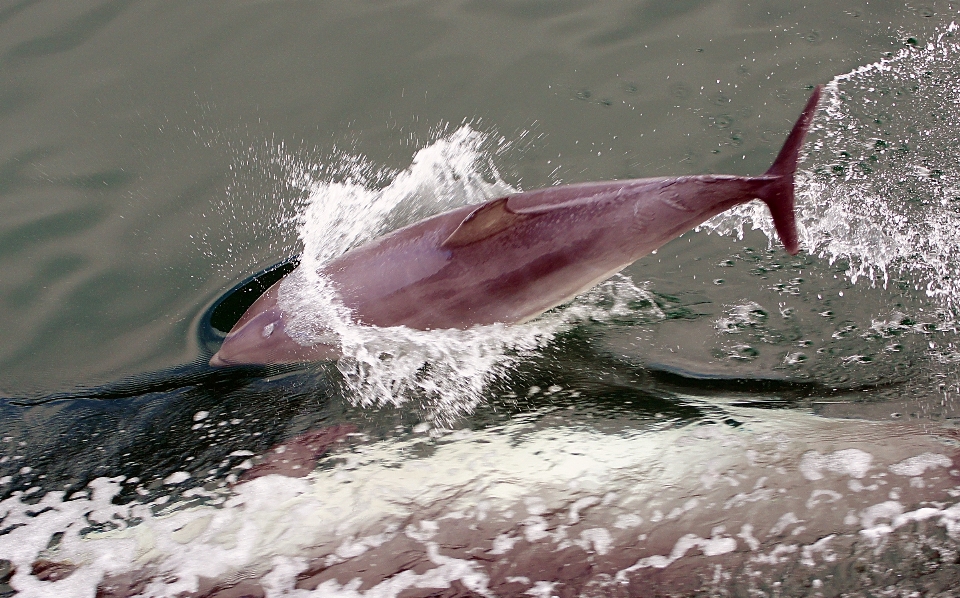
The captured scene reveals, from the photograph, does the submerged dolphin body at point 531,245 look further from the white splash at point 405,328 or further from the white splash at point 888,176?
the white splash at point 888,176

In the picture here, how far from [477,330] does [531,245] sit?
0.52 meters

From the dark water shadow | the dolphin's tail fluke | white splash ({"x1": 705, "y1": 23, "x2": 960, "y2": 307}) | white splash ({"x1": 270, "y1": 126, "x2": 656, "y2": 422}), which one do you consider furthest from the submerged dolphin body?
white splash ({"x1": 705, "y1": 23, "x2": 960, "y2": 307})

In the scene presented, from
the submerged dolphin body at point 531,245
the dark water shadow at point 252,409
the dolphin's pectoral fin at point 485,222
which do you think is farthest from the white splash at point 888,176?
the dolphin's pectoral fin at point 485,222

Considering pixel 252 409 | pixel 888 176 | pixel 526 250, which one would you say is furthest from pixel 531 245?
pixel 888 176

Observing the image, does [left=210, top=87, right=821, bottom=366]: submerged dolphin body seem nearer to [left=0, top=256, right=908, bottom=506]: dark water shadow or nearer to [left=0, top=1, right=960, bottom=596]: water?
[left=0, top=1, right=960, bottom=596]: water

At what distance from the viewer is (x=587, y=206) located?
4.05 m

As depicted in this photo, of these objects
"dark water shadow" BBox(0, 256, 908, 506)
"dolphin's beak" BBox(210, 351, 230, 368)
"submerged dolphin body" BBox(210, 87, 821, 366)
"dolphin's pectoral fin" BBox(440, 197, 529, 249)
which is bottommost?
"dark water shadow" BBox(0, 256, 908, 506)

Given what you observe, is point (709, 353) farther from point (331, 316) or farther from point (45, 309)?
point (45, 309)

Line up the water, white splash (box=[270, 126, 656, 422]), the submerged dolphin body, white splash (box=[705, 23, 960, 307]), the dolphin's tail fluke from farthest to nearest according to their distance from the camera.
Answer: white splash (box=[705, 23, 960, 307]) < white splash (box=[270, 126, 656, 422]) < the submerged dolphin body < the dolphin's tail fluke < the water

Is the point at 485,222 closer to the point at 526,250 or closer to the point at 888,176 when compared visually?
the point at 526,250

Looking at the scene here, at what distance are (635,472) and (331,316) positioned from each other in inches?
70.1

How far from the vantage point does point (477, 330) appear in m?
4.31

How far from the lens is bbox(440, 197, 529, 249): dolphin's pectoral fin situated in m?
3.99

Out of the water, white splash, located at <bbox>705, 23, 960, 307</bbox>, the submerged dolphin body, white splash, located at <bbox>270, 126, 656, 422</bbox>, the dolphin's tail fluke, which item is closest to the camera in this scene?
the water
